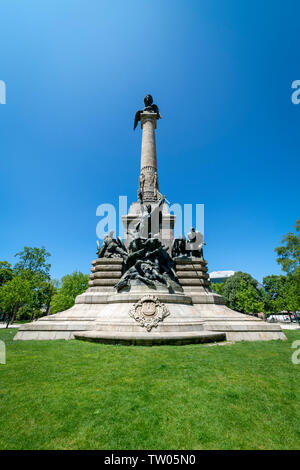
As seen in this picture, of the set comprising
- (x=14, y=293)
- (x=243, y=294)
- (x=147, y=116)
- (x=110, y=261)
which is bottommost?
(x=14, y=293)

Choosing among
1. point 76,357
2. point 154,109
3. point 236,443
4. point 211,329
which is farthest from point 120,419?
point 154,109

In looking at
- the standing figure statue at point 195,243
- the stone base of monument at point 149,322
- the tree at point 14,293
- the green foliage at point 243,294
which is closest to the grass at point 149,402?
the stone base of monument at point 149,322

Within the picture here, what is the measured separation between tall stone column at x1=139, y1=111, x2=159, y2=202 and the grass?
1922 cm

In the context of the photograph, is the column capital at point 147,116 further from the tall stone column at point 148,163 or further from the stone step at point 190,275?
the stone step at point 190,275

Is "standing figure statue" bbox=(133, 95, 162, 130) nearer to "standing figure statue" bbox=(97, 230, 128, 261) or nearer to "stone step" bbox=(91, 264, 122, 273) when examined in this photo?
"standing figure statue" bbox=(97, 230, 128, 261)

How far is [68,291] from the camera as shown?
43.0m

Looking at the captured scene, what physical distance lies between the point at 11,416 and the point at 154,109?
34986mm

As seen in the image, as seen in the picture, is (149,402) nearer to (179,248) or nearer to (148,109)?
(179,248)

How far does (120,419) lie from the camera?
3.61 meters

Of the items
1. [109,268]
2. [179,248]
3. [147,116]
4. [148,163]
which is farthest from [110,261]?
[147,116]

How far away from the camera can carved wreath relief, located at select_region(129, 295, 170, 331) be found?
32.7 ft

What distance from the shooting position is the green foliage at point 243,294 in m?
43.6

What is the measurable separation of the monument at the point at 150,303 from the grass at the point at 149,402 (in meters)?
2.73

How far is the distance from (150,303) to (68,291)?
36897 millimetres
